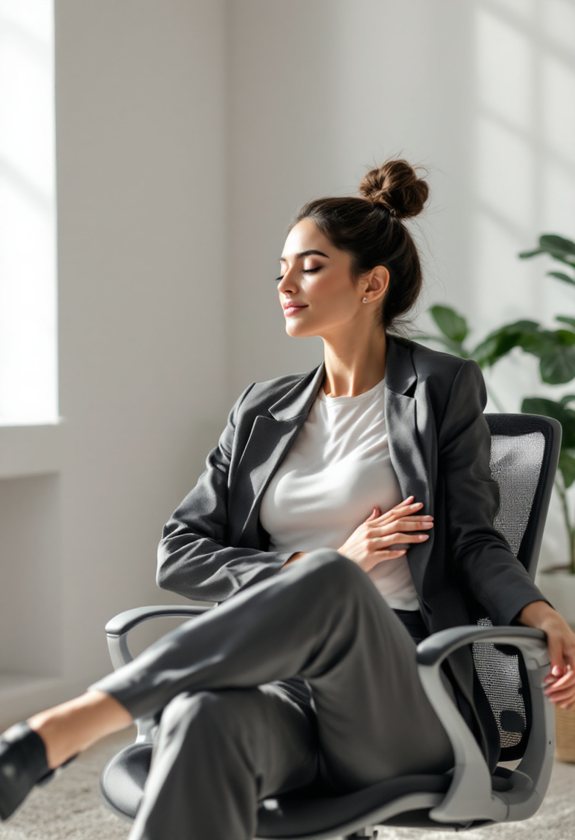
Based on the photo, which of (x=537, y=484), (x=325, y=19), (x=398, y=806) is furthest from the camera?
(x=325, y=19)

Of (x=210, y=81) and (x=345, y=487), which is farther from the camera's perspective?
(x=210, y=81)

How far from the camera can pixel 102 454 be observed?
3.41 meters

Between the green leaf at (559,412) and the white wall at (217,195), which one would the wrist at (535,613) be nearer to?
the green leaf at (559,412)

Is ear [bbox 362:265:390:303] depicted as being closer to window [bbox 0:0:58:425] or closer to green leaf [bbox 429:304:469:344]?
green leaf [bbox 429:304:469:344]

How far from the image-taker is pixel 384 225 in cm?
204

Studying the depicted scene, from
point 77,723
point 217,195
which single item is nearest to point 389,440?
point 77,723

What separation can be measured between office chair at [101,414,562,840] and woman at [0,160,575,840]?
1.9 inches

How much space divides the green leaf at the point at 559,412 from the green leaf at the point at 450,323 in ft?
1.14

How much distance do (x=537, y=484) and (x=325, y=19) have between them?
93.4 inches

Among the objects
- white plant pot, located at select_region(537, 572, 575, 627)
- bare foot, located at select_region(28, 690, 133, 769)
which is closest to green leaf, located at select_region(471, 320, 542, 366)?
white plant pot, located at select_region(537, 572, 575, 627)

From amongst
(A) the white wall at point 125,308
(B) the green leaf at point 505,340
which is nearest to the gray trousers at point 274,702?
(B) the green leaf at point 505,340

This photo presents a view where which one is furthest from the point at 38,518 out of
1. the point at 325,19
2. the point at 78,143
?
the point at 325,19

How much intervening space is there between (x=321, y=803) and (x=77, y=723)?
0.34 metres

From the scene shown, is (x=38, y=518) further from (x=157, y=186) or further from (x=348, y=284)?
(x=348, y=284)
